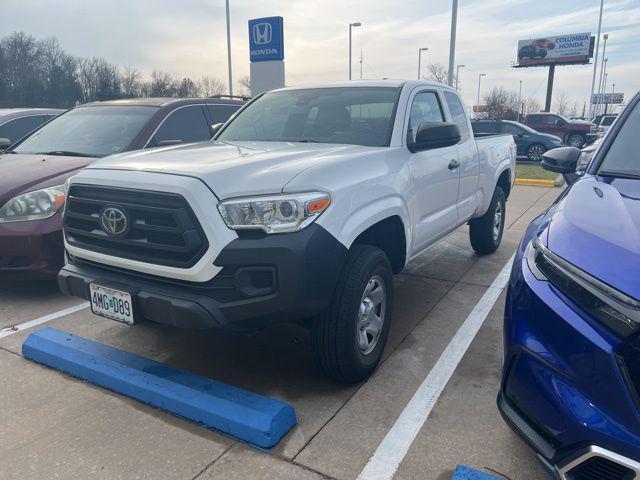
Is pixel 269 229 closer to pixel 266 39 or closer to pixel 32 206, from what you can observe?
pixel 32 206

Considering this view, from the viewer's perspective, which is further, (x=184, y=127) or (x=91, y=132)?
(x=184, y=127)

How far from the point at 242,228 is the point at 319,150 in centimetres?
98

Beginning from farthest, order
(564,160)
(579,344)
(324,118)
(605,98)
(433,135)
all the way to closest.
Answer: (605,98), (324,118), (564,160), (433,135), (579,344)

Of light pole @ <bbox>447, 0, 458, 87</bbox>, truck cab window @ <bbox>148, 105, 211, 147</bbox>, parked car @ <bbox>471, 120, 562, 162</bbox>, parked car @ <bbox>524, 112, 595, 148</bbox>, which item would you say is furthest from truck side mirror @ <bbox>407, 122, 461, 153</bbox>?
parked car @ <bbox>524, 112, 595, 148</bbox>

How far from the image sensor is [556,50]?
5478 centimetres

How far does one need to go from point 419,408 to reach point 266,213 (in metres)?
1.39

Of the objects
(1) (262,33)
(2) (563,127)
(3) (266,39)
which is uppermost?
(1) (262,33)


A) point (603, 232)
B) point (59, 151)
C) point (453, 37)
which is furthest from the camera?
point (453, 37)

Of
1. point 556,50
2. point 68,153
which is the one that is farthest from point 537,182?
point 556,50

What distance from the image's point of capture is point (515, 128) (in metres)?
19.7

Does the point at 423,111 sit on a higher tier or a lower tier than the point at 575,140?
higher

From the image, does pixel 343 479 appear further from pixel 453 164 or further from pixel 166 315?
pixel 453 164

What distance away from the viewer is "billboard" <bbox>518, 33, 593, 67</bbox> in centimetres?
5288

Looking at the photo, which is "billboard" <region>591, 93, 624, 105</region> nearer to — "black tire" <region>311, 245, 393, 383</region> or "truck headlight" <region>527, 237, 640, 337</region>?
"black tire" <region>311, 245, 393, 383</region>
